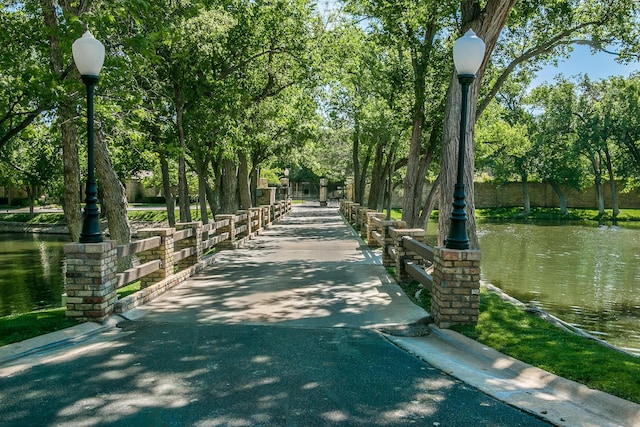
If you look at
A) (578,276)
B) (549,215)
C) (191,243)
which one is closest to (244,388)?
(191,243)

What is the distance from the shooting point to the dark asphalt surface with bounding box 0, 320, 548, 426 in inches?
152

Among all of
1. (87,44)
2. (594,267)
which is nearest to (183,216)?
(87,44)

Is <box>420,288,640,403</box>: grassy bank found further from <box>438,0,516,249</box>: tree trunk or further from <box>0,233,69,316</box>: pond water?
<box>0,233,69,316</box>: pond water

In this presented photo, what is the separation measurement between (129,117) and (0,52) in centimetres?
282

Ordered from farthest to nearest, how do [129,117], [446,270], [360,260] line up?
[360,260] → [129,117] → [446,270]

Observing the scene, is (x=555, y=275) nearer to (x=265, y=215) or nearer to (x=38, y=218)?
(x=265, y=215)

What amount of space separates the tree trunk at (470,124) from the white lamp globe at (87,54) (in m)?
5.77

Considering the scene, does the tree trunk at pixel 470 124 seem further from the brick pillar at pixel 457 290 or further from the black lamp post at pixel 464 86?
the brick pillar at pixel 457 290

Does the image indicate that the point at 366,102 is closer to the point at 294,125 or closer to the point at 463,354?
the point at 294,125

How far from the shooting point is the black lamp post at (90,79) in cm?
635

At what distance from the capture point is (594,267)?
1658 centimetres

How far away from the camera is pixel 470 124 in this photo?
9.40 meters

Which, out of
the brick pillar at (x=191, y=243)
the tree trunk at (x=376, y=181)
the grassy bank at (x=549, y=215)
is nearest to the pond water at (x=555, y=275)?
the brick pillar at (x=191, y=243)

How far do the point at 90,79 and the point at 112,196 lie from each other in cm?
472
